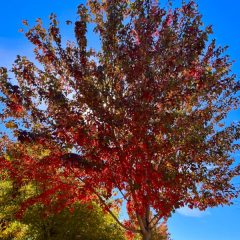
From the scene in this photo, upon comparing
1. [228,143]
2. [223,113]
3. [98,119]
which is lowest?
[98,119]

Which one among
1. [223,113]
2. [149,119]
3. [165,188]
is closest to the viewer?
[149,119]

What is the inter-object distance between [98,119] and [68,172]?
3945 millimetres

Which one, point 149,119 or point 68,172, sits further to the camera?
point 68,172

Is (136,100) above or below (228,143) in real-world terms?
below

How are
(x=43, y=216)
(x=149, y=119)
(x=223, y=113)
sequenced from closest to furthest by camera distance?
(x=149, y=119) → (x=223, y=113) → (x=43, y=216)

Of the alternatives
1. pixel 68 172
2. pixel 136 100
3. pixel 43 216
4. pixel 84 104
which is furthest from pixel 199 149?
pixel 43 216

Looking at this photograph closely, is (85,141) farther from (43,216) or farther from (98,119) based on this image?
(43,216)

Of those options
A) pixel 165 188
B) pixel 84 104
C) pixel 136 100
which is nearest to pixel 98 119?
pixel 84 104

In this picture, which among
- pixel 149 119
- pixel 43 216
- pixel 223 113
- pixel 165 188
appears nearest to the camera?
pixel 149 119

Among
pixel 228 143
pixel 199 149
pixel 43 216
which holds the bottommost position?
pixel 43 216

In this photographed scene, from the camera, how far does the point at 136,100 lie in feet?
38.8

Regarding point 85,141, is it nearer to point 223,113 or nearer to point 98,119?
point 98,119

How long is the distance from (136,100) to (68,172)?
519 cm

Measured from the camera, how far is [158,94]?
11.9 metres
